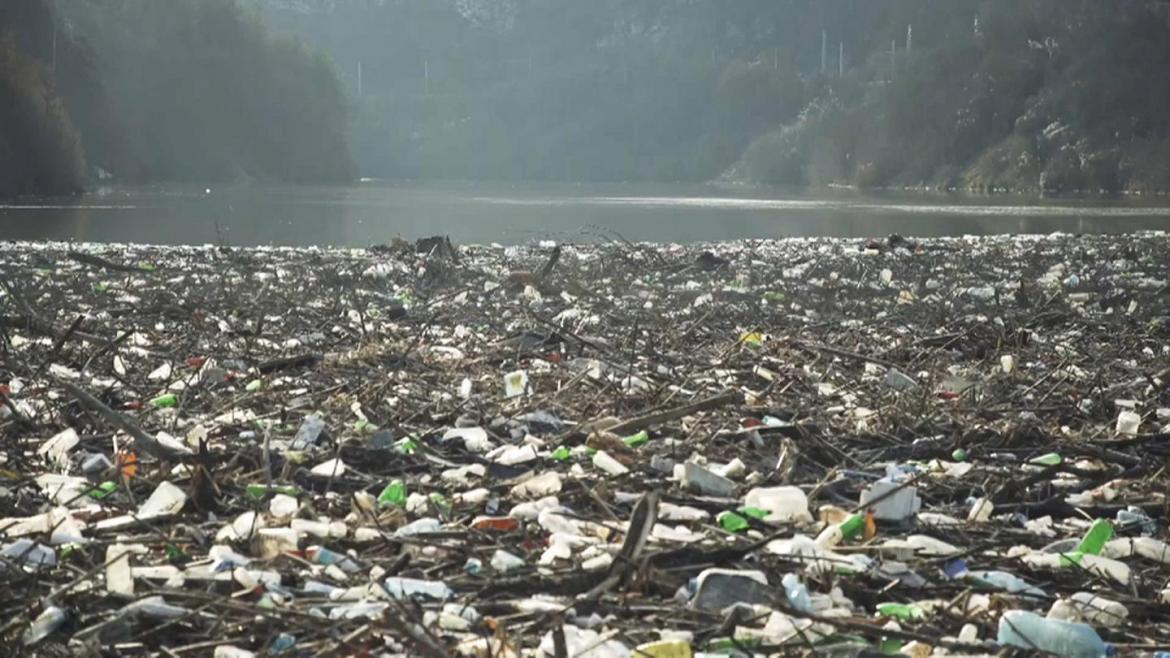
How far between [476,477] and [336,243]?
18.9 m

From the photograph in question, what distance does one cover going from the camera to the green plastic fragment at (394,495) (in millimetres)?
4070

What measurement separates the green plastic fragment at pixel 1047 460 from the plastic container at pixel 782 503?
1.02 metres

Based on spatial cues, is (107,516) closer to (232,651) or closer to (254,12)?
(232,651)

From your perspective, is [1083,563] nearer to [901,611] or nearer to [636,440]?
[901,611]

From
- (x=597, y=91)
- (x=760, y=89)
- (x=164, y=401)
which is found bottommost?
(x=164, y=401)

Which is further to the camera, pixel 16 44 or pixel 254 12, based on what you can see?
pixel 254 12

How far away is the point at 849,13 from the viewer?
164250 millimetres

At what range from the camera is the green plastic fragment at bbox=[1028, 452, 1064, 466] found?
183 inches

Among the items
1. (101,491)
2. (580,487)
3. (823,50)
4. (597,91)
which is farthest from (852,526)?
(597,91)

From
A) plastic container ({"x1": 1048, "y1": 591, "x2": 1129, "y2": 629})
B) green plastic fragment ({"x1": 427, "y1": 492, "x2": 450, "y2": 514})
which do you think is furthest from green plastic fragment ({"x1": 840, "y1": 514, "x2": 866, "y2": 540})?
green plastic fragment ({"x1": 427, "y1": 492, "x2": 450, "y2": 514})

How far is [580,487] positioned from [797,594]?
1.12m

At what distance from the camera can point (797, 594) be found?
3.20 m

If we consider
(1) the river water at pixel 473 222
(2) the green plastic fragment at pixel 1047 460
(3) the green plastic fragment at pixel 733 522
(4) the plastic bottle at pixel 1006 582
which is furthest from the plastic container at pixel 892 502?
(1) the river water at pixel 473 222

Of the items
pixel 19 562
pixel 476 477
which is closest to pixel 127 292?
pixel 476 477
